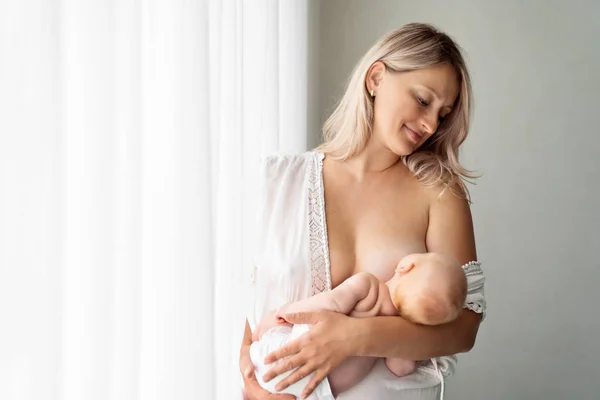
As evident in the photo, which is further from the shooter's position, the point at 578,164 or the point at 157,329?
the point at 578,164

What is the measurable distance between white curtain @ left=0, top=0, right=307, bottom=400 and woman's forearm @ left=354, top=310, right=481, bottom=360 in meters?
0.32

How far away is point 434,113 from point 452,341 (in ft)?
1.83

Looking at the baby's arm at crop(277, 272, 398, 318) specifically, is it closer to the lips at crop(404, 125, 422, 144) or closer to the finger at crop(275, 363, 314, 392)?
the finger at crop(275, 363, 314, 392)

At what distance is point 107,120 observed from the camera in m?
0.86

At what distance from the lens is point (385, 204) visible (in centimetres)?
165

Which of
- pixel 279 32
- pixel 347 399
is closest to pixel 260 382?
pixel 347 399

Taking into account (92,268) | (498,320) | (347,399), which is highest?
(92,268)

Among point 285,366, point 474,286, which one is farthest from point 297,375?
point 474,286

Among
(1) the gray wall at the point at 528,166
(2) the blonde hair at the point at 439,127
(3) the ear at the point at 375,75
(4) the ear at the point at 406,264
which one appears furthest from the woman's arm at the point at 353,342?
(1) the gray wall at the point at 528,166

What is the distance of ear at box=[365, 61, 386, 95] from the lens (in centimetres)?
161

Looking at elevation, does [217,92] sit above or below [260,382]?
above

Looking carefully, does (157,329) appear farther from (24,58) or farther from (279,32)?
(279,32)

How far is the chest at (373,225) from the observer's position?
5.09 feet

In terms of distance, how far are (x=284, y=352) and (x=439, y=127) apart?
756 millimetres
